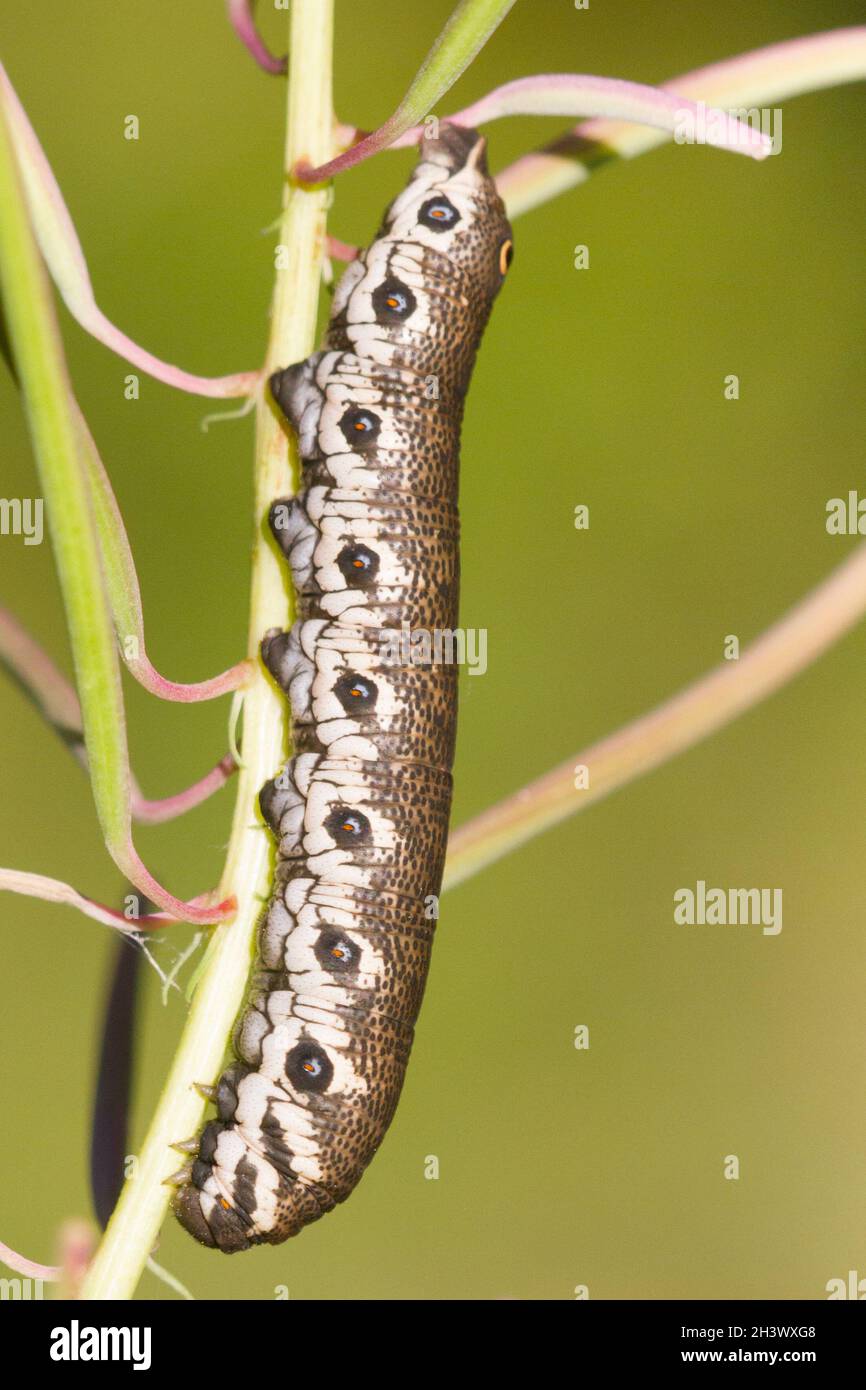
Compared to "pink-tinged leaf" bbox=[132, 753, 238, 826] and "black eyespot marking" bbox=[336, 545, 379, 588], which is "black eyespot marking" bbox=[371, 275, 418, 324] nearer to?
"black eyespot marking" bbox=[336, 545, 379, 588]

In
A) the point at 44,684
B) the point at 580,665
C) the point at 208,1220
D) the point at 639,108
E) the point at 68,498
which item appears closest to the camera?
the point at 68,498

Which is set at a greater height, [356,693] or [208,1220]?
[356,693]

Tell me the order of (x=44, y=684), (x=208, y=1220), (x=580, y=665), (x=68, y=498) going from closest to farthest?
(x=68, y=498)
(x=44, y=684)
(x=208, y=1220)
(x=580, y=665)

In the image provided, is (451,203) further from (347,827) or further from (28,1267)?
(28,1267)

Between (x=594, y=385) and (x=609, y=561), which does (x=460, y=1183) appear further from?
(x=594, y=385)

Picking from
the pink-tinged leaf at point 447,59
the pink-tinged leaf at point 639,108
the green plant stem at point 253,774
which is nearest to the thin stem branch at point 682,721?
the green plant stem at point 253,774

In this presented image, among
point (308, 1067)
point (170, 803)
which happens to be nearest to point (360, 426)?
point (170, 803)

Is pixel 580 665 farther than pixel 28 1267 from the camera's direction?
Yes
